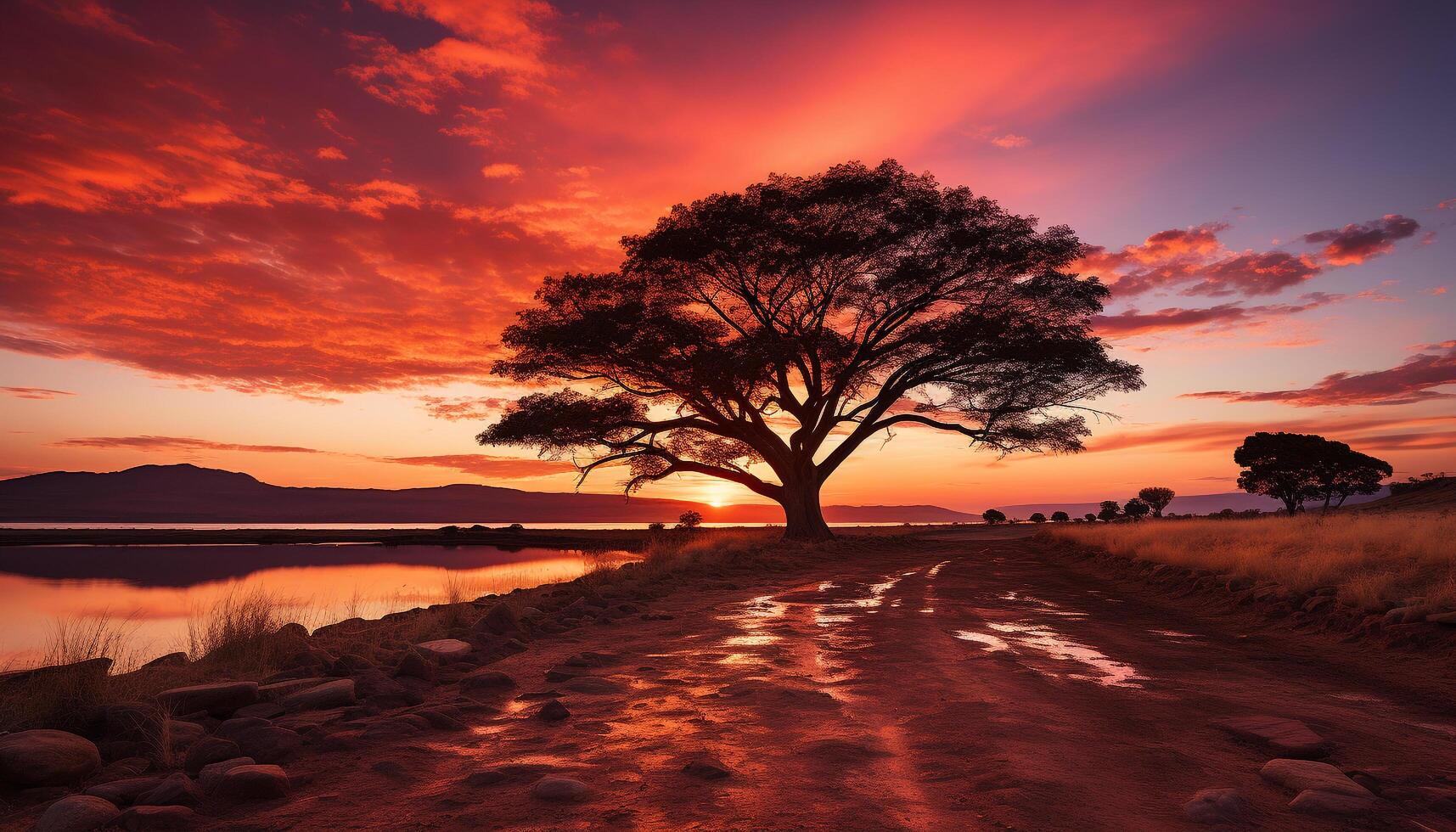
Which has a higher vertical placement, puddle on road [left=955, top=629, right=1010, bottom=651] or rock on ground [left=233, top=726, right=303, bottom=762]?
rock on ground [left=233, top=726, right=303, bottom=762]

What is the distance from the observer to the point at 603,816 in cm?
350

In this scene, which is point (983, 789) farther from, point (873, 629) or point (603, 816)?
point (873, 629)

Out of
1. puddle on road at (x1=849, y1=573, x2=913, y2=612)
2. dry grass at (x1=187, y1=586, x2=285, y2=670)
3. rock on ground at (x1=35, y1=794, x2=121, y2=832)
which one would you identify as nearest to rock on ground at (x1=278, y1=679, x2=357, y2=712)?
dry grass at (x1=187, y1=586, x2=285, y2=670)

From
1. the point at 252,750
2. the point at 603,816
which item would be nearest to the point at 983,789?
the point at 603,816

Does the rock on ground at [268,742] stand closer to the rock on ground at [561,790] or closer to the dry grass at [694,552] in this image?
the rock on ground at [561,790]

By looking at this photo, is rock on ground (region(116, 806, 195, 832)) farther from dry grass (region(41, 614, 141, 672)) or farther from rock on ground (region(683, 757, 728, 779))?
dry grass (region(41, 614, 141, 672))

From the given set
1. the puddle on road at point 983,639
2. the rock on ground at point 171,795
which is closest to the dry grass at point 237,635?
the rock on ground at point 171,795

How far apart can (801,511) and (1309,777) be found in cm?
2548

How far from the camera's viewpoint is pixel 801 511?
2931 centimetres

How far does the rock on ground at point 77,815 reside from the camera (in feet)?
11.0

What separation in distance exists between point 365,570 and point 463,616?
56.4ft

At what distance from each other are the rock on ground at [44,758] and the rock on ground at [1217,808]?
241 inches

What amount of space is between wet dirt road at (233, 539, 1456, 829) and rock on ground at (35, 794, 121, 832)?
705 millimetres

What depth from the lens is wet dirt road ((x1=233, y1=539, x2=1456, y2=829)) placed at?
3.57 meters
